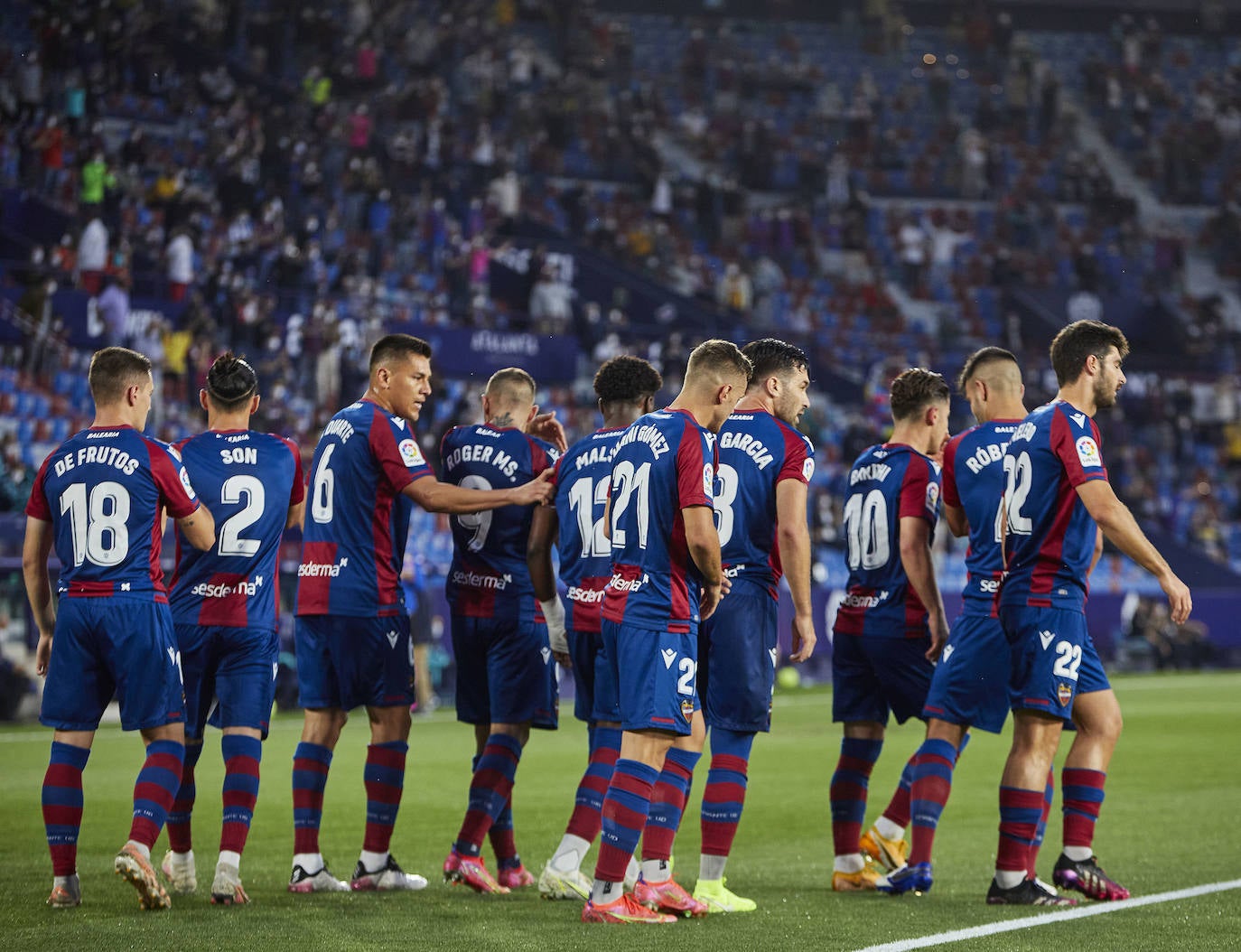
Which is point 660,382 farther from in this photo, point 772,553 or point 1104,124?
point 1104,124

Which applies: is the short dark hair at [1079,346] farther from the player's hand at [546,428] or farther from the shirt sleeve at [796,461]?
the player's hand at [546,428]

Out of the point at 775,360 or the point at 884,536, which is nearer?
the point at 775,360

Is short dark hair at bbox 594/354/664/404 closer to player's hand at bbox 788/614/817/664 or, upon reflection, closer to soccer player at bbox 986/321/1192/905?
player's hand at bbox 788/614/817/664

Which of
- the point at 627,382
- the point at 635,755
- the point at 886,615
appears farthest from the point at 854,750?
the point at 627,382

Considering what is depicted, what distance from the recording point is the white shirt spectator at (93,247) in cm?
2242

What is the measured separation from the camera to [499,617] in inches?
296

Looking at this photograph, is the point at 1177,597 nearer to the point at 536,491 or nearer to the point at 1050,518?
the point at 1050,518

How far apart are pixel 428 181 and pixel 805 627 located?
76.3ft

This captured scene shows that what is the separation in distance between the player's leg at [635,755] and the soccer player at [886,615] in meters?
1.48

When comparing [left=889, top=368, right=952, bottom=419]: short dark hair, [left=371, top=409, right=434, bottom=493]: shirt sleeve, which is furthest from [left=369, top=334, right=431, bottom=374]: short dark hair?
[left=889, top=368, right=952, bottom=419]: short dark hair

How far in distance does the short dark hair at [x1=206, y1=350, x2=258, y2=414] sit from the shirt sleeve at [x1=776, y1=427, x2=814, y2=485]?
2.38m

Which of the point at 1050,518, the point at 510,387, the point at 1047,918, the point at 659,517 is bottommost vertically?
the point at 1047,918

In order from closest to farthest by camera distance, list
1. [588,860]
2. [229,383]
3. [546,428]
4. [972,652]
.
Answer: [972,652], [229,383], [546,428], [588,860]

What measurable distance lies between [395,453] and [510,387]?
0.74 metres
